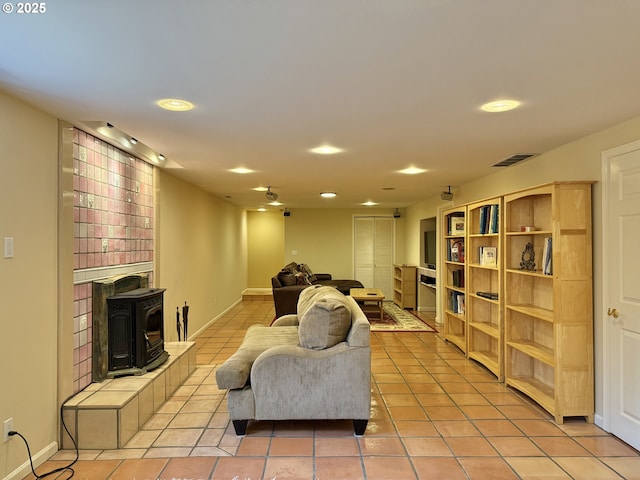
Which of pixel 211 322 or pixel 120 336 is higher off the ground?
pixel 120 336

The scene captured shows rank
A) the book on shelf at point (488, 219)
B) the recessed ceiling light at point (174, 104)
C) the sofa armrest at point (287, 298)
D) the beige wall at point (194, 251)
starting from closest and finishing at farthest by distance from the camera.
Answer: the recessed ceiling light at point (174, 104)
the book on shelf at point (488, 219)
the beige wall at point (194, 251)
the sofa armrest at point (287, 298)

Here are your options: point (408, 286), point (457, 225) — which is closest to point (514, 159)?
point (457, 225)

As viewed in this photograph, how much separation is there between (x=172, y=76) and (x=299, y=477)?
92.8 inches

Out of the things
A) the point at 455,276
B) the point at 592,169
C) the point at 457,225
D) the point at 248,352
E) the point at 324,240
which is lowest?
the point at 248,352

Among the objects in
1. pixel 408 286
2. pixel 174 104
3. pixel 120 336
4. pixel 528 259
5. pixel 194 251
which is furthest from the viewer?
pixel 408 286

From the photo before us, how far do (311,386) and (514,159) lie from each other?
3.03 meters

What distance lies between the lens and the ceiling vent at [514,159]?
3889 mm

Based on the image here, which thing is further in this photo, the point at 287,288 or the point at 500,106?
the point at 287,288

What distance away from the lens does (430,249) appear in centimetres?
786

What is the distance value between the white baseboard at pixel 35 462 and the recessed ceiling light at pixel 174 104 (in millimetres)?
2311

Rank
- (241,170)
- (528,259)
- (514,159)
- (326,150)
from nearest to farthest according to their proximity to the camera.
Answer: (326,150), (528,259), (514,159), (241,170)

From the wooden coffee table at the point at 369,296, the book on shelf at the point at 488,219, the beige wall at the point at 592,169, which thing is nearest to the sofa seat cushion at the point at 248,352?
the book on shelf at the point at 488,219

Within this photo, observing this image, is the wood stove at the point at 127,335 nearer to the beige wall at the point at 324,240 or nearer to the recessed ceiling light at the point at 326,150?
the recessed ceiling light at the point at 326,150

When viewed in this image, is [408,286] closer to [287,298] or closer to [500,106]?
[287,298]
